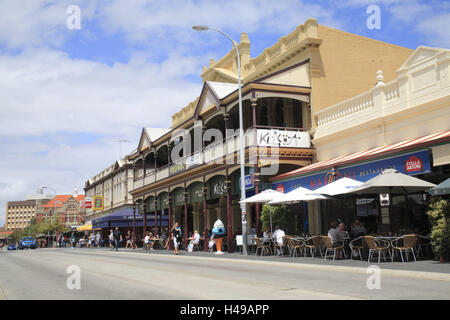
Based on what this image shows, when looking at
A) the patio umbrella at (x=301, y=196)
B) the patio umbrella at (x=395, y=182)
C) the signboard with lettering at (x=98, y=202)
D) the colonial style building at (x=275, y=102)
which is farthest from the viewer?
the signboard with lettering at (x=98, y=202)

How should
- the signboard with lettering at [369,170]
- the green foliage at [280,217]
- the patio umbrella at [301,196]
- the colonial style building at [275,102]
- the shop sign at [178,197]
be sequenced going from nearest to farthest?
the signboard with lettering at [369,170]
the patio umbrella at [301,196]
the green foliage at [280,217]
the colonial style building at [275,102]
the shop sign at [178,197]

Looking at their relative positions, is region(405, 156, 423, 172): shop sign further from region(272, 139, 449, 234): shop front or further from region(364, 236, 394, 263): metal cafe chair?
region(364, 236, 394, 263): metal cafe chair

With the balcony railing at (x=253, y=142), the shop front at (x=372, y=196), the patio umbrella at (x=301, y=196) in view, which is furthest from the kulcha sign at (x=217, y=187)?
the patio umbrella at (x=301, y=196)

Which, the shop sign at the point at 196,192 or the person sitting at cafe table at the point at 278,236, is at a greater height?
the shop sign at the point at 196,192

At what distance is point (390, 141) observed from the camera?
1914 cm

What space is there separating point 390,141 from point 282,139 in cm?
565

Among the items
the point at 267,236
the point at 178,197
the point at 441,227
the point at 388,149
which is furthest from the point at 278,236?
the point at 178,197

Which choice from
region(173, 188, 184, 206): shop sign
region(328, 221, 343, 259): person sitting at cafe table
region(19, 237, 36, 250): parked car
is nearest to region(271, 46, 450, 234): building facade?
region(328, 221, 343, 259): person sitting at cafe table

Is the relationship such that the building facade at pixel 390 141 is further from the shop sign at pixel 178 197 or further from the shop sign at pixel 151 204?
the shop sign at pixel 151 204

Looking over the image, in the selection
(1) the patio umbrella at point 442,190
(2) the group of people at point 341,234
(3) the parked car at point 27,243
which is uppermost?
(1) the patio umbrella at point 442,190

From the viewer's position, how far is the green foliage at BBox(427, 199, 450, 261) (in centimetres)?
1334

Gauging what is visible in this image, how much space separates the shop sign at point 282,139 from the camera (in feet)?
75.0

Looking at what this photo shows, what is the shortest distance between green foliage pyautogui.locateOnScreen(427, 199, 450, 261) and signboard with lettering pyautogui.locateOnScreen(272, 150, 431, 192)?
2.12m
